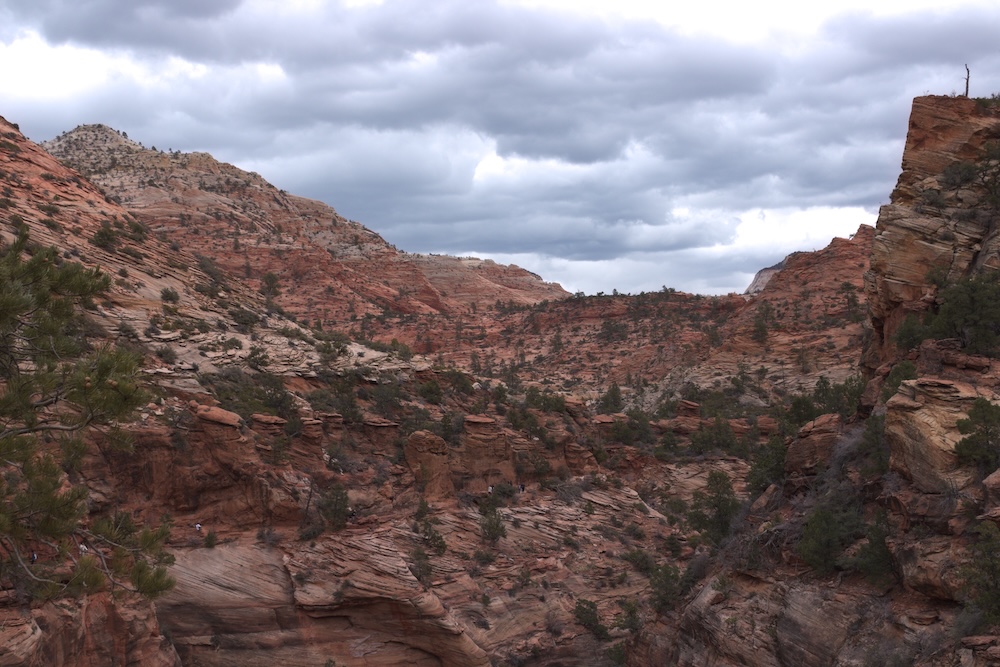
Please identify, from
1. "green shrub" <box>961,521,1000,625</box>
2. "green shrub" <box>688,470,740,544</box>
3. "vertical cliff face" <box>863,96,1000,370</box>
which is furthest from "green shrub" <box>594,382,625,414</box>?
"green shrub" <box>961,521,1000,625</box>

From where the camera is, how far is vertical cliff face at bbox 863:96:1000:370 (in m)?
20.9

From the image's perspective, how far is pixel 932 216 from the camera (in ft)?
71.4

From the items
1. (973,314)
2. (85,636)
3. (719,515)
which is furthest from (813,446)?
(85,636)

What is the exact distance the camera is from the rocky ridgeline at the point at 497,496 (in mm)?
15305

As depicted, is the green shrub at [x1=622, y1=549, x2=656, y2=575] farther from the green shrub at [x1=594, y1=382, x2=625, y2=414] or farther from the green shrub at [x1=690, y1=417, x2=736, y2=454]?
the green shrub at [x1=594, y1=382, x2=625, y2=414]

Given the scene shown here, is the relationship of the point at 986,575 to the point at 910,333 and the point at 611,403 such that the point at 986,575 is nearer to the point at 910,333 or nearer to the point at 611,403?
the point at 910,333

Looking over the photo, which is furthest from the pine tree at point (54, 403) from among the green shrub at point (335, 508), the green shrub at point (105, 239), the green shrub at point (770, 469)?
the green shrub at point (105, 239)

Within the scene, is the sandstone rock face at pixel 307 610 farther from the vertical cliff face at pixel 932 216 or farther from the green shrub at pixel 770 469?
the vertical cliff face at pixel 932 216

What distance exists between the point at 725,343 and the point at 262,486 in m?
38.0

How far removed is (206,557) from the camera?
20.5m

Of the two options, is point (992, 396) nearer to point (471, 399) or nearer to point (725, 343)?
point (471, 399)

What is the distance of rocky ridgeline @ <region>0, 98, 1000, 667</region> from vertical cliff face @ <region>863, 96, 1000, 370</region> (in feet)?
0.22

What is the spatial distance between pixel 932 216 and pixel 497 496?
16152 mm

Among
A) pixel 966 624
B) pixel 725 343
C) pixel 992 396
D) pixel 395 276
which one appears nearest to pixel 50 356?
pixel 966 624
